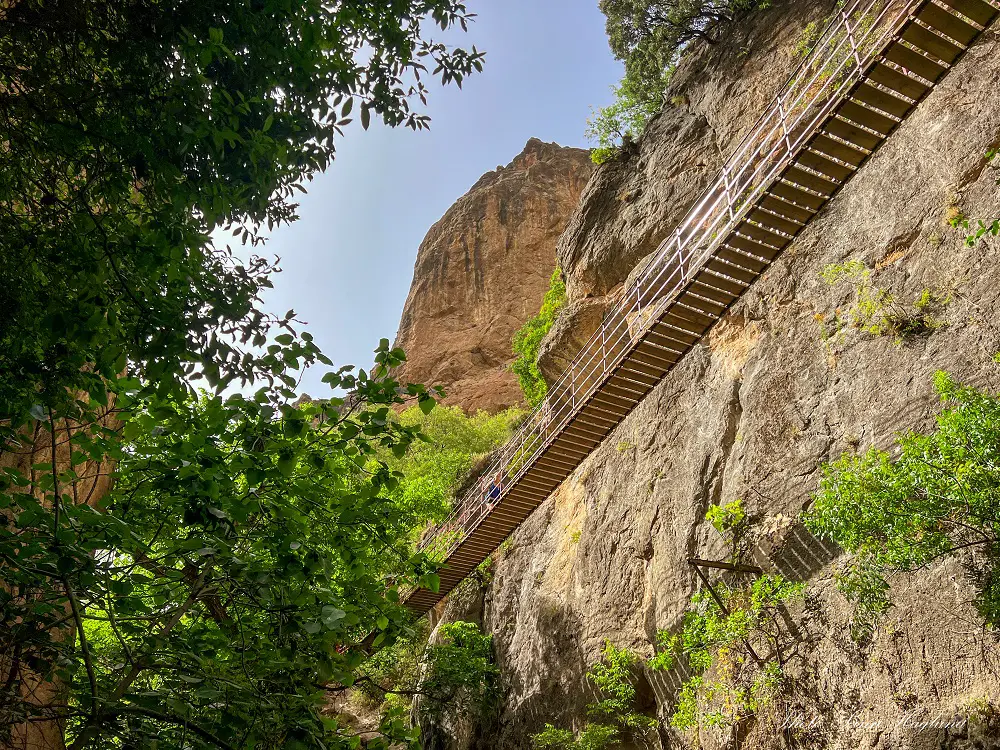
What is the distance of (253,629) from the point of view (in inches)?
188

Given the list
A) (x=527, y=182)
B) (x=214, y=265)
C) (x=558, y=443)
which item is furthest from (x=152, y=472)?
(x=527, y=182)

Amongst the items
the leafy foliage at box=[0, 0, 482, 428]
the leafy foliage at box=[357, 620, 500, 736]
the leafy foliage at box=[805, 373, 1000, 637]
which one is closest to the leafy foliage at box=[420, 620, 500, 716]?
the leafy foliage at box=[357, 620, 500, 736]

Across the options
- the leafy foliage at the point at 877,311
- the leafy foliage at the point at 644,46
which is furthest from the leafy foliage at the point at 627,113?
the leafy foliage at the point at 877,311

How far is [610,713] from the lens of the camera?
34.2ft

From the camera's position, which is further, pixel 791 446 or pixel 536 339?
pixel 536 339

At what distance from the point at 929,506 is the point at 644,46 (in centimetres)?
1715

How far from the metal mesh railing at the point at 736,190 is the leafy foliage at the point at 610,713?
300 centimetres

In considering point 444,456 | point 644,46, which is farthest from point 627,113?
point 444,456

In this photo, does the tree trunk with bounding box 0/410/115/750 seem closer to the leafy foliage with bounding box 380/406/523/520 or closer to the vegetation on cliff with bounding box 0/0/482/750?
the vegetation on cliff with bounding box 0/0/482/750

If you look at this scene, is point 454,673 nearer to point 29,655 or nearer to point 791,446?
point 791,446

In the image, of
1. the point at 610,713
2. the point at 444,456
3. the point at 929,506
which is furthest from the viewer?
the point at 444,456

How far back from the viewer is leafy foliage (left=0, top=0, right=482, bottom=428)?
3828 millimetres

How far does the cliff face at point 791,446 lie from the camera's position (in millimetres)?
7082

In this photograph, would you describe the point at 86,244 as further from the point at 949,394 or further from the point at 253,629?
the point at 949,394
